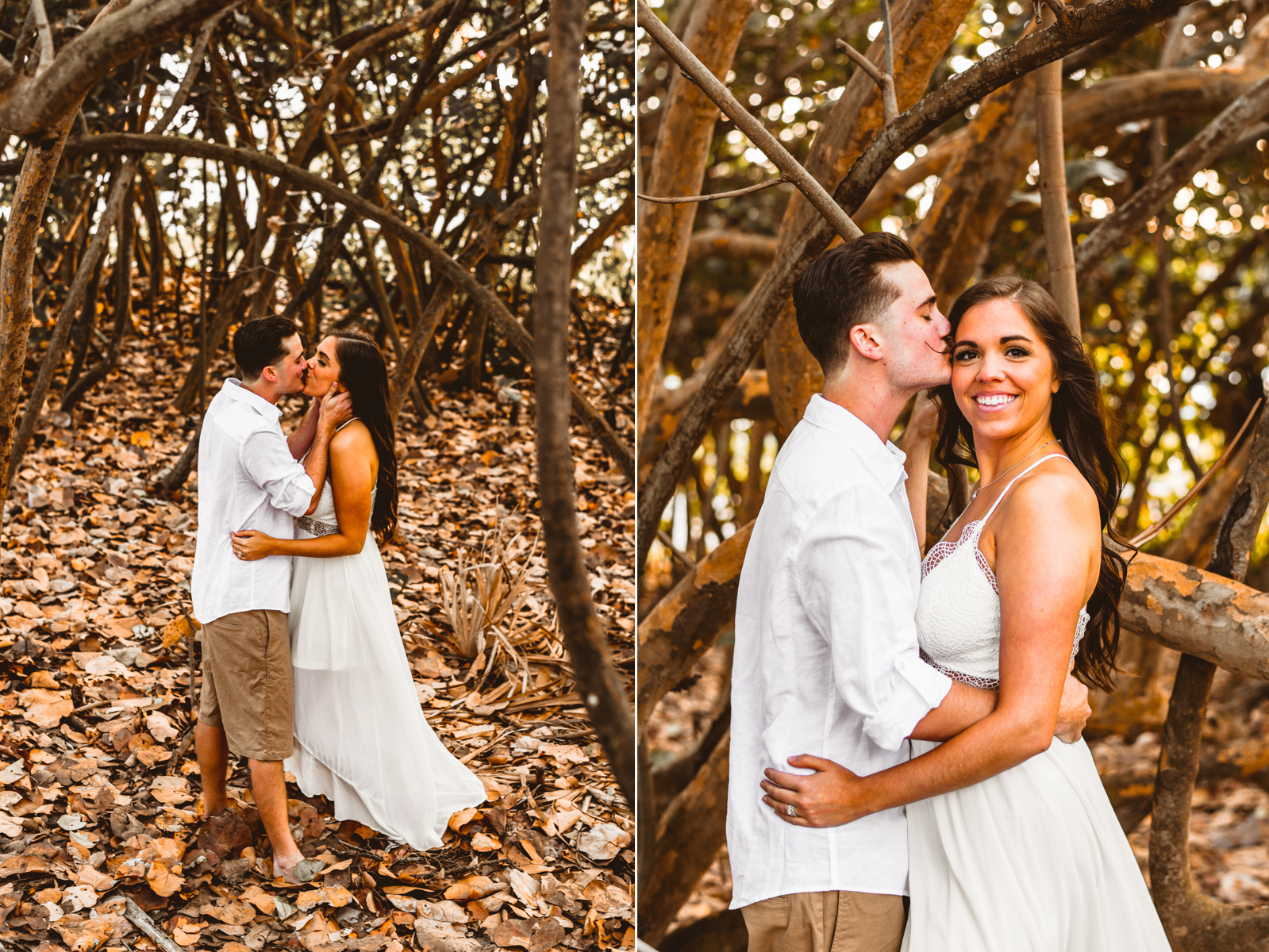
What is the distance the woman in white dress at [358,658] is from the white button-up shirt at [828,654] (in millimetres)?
440

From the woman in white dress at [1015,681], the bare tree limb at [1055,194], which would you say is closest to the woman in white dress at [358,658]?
the woman in white dress at [1015,681]

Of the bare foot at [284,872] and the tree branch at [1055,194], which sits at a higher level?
the tree branch at [1055,194]

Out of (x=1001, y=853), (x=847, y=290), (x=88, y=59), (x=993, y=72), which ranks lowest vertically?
(x=1001, y=853)

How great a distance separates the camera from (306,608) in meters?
1.22

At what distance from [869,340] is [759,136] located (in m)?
0.38

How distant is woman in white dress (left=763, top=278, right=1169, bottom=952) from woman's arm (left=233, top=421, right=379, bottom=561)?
2.16ft

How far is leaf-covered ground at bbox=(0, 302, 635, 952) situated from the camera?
1.12m

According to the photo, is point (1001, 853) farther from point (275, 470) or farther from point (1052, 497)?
point (275, 470)

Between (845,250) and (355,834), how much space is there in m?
1.01

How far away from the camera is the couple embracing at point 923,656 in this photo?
0.93m

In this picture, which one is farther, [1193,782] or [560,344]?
[1193,782]

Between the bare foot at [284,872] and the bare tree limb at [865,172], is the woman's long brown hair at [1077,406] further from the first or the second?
the bare foot at [284,872]

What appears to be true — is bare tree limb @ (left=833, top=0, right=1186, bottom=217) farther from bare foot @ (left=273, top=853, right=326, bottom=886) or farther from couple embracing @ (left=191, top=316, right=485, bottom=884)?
bare foot @ (left=273, top=853, right=326, bottom=886)

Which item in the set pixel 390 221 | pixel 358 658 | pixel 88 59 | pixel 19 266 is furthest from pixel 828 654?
pixel 19 266
